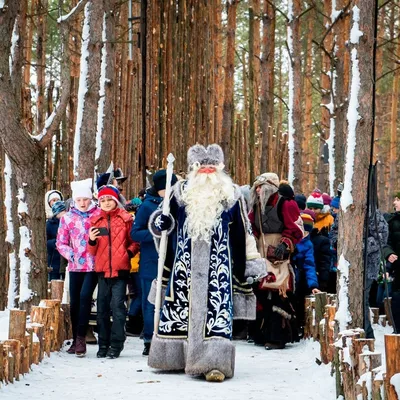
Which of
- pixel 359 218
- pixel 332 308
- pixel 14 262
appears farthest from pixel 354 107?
pixel 14 262

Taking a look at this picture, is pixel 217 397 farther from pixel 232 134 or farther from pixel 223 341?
pixel 232 134

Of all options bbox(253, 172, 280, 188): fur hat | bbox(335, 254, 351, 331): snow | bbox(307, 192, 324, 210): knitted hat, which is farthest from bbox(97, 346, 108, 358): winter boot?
bbox(307, 192, 324, 210): knitted hat

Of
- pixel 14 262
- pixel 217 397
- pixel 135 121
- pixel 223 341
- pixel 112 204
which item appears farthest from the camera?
pixel 135 121

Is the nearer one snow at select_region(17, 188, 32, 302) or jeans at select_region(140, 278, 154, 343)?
jeans at select_region(140, 278, 154, 343)

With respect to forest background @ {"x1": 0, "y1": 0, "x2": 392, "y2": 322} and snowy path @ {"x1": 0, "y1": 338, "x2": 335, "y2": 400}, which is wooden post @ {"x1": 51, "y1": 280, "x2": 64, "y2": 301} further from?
snowy path @ {"x1": 0, "y1": 338, "x2": 335, "y2": 400}

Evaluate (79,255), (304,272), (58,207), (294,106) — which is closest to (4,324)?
(79,255)

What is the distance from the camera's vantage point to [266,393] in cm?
697

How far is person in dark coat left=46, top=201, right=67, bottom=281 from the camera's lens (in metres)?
11.9

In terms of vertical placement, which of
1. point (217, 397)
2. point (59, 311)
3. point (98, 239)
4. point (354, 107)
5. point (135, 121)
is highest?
point (135, 121)

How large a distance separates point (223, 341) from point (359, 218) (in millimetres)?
1579

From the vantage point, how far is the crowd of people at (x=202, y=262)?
7918 mm

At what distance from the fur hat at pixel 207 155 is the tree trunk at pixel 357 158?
1111 mm

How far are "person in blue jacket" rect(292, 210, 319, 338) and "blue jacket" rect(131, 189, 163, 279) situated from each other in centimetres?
210

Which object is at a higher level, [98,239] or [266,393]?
[98,239]
